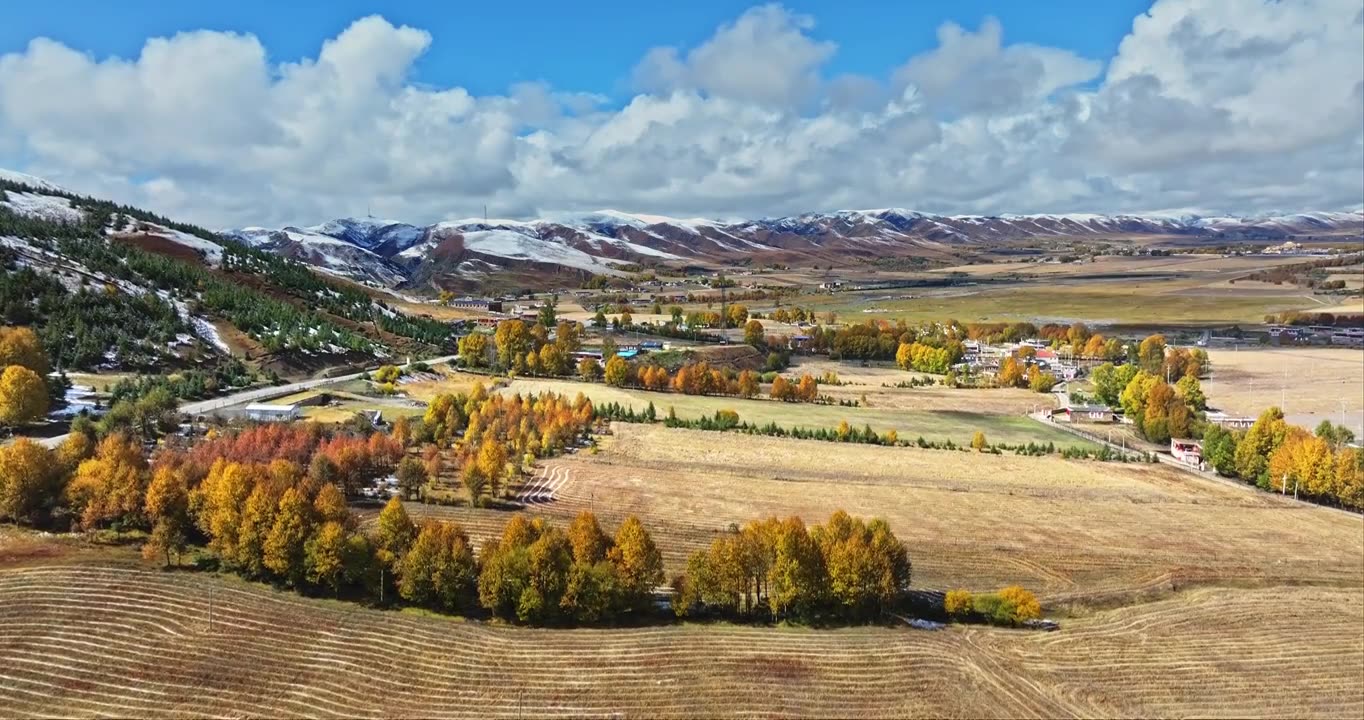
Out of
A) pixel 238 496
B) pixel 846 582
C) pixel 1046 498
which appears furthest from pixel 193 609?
pixel 1046 498

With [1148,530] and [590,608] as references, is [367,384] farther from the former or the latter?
[1148,530]

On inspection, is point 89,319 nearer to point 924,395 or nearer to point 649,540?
point 649,540

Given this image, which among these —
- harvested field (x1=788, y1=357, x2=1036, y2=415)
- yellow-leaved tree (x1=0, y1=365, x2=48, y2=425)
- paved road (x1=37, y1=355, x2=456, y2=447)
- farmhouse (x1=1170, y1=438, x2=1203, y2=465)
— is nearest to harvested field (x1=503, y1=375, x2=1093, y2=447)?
harvested field (x1=788, y1=357, x2=1036, y2=415)

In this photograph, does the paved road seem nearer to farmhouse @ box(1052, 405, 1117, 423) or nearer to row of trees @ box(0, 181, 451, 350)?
row of trees @ box(0, 181, 451, 350)

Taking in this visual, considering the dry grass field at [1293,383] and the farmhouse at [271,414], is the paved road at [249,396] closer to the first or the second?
the farmhouse at [271,414]

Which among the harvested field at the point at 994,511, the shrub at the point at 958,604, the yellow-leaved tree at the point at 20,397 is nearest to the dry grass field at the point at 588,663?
the shrub at the point at 958,604

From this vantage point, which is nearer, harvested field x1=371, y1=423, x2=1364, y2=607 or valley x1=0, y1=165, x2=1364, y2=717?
valley x1=0, y1=165, x2=1364, y2=717
